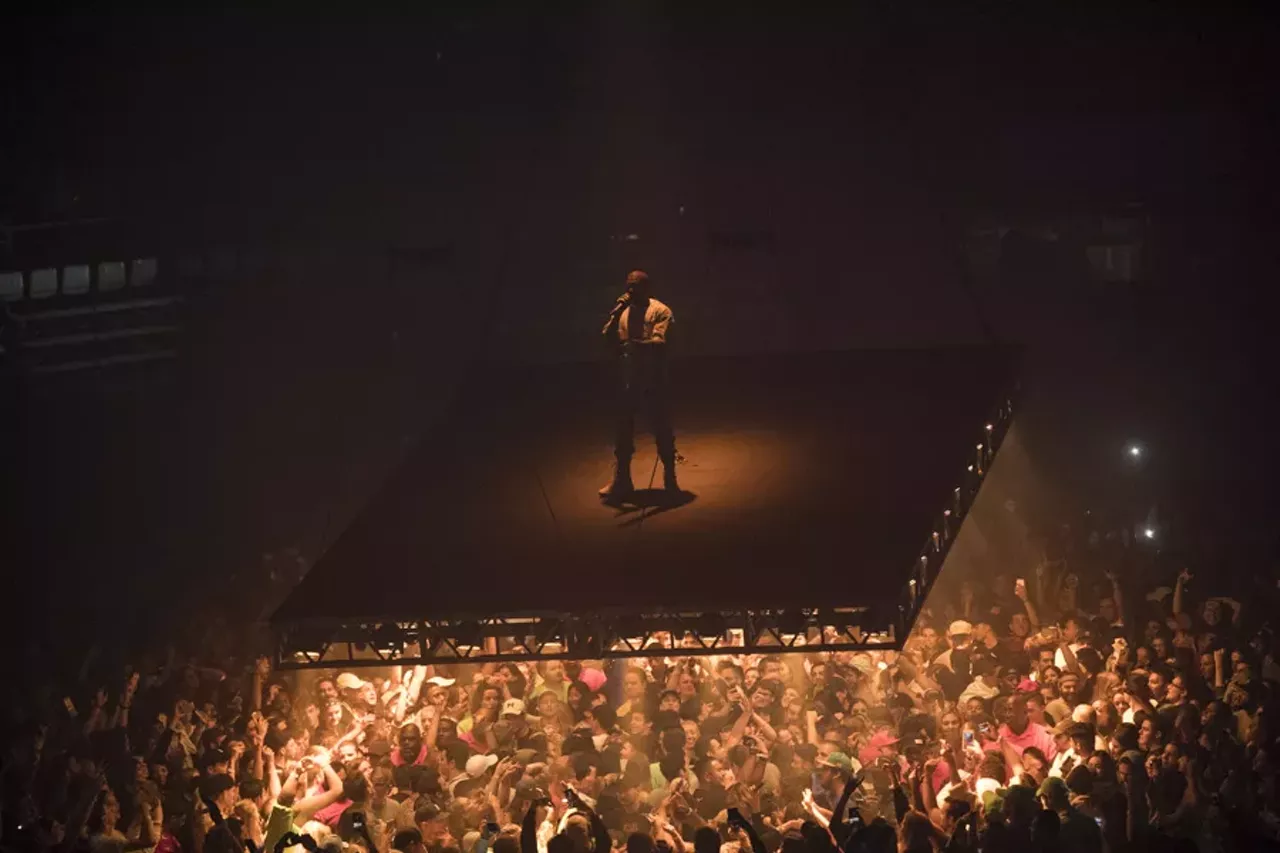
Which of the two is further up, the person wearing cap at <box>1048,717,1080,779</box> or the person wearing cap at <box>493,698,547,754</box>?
the person wearing cap at <box>493,698,547,754</box>

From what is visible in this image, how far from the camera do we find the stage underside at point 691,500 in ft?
38.4

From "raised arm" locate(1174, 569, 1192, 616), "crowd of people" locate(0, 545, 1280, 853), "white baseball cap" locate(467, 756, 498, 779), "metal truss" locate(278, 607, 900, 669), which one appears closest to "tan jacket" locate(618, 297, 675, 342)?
"metal truss" locate(278, 607, 900, 669)

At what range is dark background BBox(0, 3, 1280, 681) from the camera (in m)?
18.4

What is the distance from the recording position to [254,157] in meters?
19.0

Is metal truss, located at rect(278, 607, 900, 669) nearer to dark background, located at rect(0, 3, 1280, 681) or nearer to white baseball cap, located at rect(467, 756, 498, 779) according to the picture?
white baseball cap, located at rect(467, 756, 498, 779)

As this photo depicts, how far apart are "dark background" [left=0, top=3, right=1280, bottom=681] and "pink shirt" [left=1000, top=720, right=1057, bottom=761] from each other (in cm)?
665

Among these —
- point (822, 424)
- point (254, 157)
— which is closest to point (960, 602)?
point (822, 424)

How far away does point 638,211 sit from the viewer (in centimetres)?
1945

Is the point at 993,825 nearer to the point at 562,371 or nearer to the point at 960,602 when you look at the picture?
the point at 960,602

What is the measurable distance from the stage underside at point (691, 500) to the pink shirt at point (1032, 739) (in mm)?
1378

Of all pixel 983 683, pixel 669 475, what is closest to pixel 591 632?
pixel 669 475

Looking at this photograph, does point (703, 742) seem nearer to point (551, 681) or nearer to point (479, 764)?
point (479, 764)

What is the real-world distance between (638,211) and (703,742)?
28.7 ft

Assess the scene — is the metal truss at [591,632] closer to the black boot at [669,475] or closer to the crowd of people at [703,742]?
the crowd of people at [703,742]
